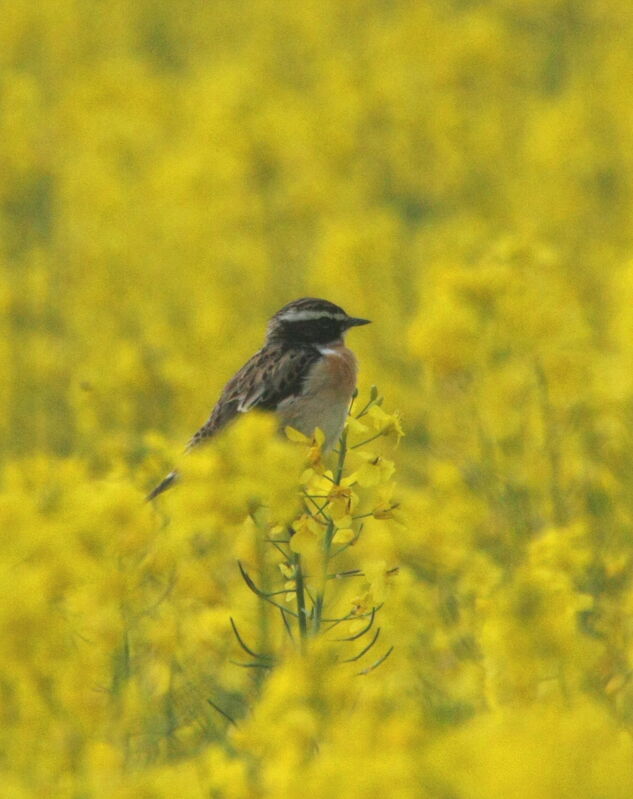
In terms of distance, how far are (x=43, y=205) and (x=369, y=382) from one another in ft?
22.9

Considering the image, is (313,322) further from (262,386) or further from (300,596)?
(300,596)

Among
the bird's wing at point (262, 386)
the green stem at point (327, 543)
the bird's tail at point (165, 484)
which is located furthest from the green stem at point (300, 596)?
the bird's wing at point (262, 386)

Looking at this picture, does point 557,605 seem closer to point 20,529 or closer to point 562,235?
point 20,529

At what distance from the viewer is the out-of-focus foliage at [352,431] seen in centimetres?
300

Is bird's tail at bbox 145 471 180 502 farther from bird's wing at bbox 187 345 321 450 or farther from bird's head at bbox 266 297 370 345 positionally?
bird's head at bbox 266 297 370 345

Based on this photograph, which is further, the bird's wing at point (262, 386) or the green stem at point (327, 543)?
the bird's wing at point (262, 386)

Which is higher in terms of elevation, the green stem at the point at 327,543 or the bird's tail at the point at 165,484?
the bird's tail at the point at 165,484

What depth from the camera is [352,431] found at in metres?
3.83

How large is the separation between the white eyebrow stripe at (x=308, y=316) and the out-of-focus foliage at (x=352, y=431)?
358mm

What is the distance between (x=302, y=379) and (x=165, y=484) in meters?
0.93

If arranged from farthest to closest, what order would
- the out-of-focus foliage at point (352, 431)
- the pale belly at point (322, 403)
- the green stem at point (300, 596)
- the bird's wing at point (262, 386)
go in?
the bird's wing at point (262, 386), the pale belly at point (322, 403), the green stem at point (300, 596), the out-of-focus foliage at point (352, 431)

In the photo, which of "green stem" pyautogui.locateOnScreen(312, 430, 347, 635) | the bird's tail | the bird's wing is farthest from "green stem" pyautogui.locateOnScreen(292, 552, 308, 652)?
the bird's wing

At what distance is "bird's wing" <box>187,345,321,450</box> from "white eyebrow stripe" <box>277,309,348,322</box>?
0.52 feet

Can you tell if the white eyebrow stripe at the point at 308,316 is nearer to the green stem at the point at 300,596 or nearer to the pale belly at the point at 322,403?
the pale belly at the point at 322,403
